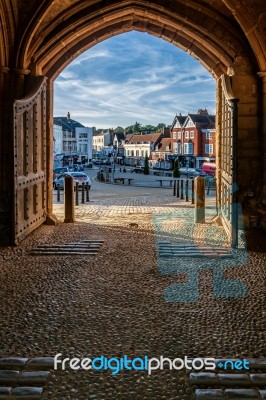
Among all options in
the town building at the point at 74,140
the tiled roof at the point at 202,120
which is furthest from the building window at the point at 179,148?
the town building at the point at 74,140

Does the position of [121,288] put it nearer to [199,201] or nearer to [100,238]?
[100,238]

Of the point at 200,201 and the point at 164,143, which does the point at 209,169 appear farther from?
the point at 164,143

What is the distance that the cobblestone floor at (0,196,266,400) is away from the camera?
111 inches

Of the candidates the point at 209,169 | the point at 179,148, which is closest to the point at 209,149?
the point at 179,148

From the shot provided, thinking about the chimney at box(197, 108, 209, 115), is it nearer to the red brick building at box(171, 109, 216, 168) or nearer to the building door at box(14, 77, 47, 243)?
the red brick building at box(171, 109, 216, 168)

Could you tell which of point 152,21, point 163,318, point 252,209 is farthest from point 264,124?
point 163,318

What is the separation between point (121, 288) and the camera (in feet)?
16.2

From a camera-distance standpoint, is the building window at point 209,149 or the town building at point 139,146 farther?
the town building at point 139,146

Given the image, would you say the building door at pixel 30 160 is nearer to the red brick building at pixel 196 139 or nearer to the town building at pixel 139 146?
the red brick building at pixel 196 139

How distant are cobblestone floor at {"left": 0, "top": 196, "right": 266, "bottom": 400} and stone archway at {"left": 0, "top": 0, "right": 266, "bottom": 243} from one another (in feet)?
7.54

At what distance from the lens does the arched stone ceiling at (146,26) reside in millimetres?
7949

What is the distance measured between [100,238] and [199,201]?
3.48m

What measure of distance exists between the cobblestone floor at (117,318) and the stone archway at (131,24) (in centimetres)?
230

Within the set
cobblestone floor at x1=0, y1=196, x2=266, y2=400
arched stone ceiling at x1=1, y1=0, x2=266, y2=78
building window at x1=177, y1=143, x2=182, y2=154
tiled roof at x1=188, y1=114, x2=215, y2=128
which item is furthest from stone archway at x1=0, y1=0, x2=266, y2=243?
building window at x1=177, y1=143, x2=182, y2=154
